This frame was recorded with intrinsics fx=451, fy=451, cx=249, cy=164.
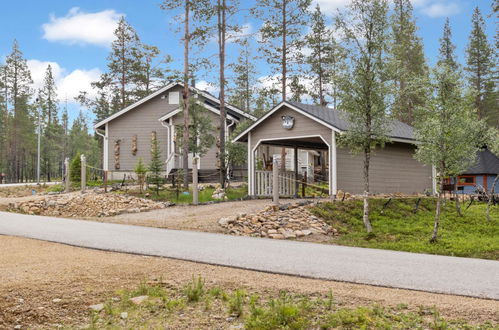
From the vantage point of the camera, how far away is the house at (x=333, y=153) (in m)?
18.0

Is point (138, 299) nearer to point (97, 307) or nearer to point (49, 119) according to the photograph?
point (97, 307)

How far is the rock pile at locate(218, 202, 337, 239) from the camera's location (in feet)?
41.6

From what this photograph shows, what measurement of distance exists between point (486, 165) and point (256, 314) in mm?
30689

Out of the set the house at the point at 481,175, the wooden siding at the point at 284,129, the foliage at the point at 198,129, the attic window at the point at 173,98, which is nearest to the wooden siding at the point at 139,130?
the attic window at the point at 173,98

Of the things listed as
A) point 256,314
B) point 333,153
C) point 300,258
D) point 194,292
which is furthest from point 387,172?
point 256,314

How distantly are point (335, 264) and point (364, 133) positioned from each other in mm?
7123

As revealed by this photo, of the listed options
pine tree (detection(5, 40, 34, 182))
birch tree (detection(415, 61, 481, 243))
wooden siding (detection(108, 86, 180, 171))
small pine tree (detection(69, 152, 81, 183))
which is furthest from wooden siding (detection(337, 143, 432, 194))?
pine tree (detection(5, 40, 34, 182))

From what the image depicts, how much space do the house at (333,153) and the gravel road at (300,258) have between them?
7.64 meters

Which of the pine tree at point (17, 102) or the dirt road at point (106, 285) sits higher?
the pine tree at point (17, 102)

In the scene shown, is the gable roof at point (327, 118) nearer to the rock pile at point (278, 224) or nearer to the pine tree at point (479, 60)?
the rock pile at point (278, 224)

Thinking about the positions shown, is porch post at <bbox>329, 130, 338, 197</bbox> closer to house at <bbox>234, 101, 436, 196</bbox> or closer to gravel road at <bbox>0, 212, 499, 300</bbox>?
house at <bbox>234, 101, 436, 196</bbox>

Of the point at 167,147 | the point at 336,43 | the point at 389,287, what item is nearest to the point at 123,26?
the point at 167,147

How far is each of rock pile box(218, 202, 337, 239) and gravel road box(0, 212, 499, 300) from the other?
1.12 metres

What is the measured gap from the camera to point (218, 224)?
13492 millimetres
